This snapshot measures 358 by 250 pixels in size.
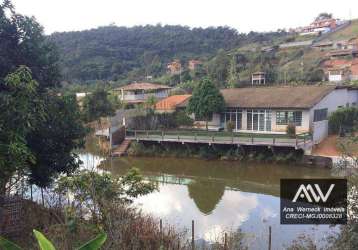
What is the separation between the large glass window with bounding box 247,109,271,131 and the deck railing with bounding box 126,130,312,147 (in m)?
2.63

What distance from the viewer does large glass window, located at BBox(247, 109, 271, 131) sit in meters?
27.9

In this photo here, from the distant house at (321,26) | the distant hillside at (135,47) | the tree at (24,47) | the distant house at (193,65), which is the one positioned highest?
the distant house at (321,26)

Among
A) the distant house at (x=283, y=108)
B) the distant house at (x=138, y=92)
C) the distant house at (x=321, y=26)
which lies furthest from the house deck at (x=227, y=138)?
the distant house at (x=321, y=26)

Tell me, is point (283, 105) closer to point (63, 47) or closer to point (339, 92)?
point (339, 92)

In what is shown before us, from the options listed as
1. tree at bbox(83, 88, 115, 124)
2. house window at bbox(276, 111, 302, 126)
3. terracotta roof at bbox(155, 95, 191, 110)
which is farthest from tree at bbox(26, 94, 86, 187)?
terracotta roof at bbox(155, 95, 191, 110)

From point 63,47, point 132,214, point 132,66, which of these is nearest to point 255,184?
point 132,214

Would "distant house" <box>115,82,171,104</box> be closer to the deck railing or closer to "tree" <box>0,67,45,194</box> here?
the deck railing

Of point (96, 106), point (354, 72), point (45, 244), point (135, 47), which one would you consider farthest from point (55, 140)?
point (135, 47)

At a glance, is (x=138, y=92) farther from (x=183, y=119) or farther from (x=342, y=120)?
(x=342, y=120)

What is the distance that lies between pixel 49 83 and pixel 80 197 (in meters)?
3.63

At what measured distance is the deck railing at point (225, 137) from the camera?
2261 cm

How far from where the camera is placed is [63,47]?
84375mm

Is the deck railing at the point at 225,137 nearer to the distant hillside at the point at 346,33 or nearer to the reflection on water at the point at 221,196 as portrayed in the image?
the reflection on water at the point at 221,196

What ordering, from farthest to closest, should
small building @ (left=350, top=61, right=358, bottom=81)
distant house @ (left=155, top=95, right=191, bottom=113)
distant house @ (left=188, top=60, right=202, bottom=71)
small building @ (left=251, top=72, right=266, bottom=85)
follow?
1. distant house @ (left=188, top=60, right=202, bottom=71)
2. small building @ (left=251, top=72, right=266, bottom=85)
3. small building @ (left=350, top=61, right=358, bottom=81)
4. distant house @ (left=155, top=95, right=191, bottom=113)
